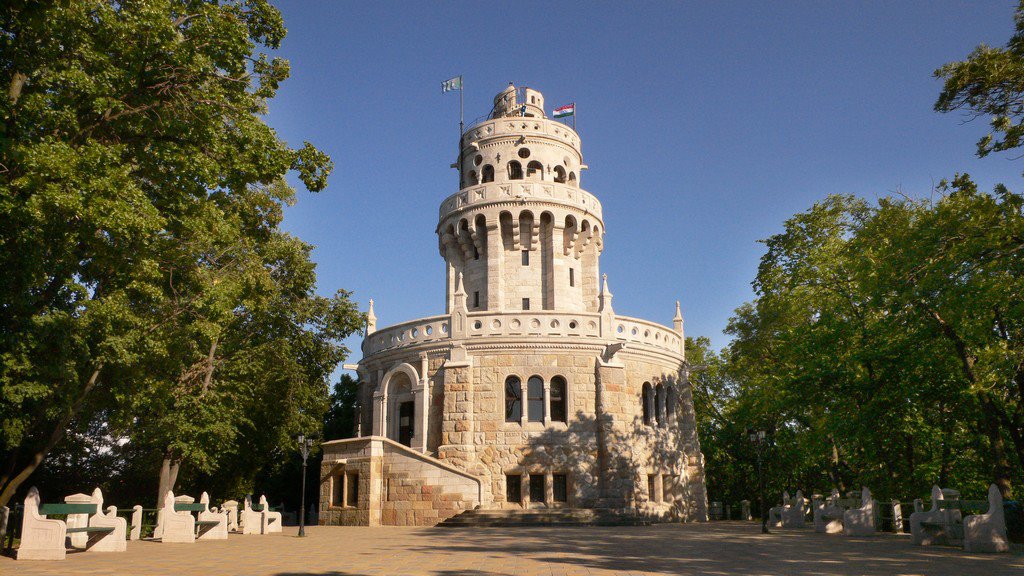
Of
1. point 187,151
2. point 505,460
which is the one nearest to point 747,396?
point 505,460

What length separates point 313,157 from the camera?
1739cm

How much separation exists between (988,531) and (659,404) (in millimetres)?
18742

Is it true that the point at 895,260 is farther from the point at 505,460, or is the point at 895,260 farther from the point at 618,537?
the point at 505,460

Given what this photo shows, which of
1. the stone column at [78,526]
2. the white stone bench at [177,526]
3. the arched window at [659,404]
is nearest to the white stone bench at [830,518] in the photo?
the arched window at [659,404]

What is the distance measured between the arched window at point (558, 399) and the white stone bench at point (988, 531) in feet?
56.4

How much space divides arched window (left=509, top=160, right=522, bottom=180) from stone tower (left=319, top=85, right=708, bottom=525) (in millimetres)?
2640

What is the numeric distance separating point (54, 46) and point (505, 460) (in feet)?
68.1

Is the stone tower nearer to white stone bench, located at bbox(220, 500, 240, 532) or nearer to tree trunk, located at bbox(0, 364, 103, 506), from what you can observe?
white stone bench, located at bbox(220, 500, 240, 532)

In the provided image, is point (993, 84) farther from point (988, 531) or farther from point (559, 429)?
point (559, 429)

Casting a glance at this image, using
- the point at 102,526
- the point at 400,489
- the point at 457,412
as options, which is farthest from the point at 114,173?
the point at 457,412

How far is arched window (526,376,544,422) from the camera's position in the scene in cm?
3056

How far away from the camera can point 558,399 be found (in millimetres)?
30797

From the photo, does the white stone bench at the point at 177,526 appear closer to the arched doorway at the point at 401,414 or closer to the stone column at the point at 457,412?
the stone column at the point at 457,412

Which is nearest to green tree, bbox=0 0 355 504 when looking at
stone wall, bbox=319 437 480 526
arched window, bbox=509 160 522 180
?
stone wall, bbox=319 437 480 526
